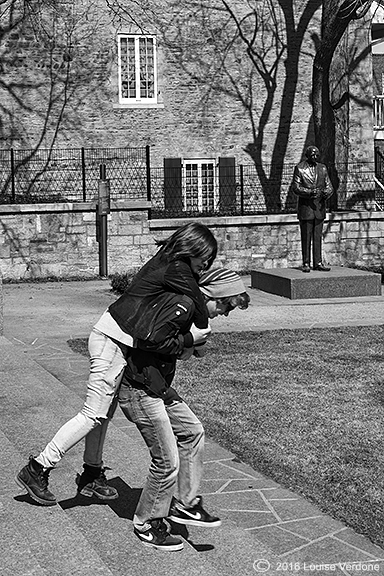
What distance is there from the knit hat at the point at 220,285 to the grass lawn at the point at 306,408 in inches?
61.7

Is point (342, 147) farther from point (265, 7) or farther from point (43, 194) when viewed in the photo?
point (43, 194)

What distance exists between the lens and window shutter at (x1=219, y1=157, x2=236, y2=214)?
87.7 feet

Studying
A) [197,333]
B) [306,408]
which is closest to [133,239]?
[306,408]

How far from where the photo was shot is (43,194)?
2616cm

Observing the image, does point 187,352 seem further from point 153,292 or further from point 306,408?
point 306,408

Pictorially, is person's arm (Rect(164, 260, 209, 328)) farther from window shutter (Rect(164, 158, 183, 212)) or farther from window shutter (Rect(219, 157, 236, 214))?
window shutter (Rect(164, 158, 183, 212))

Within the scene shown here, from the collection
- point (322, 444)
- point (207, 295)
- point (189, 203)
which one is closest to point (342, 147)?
point (189, 203)

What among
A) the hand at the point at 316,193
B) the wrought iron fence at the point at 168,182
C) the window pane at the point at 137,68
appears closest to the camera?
the hand at the point at 316,193

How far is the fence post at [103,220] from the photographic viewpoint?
67.3 ft

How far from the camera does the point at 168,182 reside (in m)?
27.5

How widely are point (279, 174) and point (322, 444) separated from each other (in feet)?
71.7

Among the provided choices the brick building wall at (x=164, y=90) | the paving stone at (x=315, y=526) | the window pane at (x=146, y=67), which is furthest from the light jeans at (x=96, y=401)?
the window pane at (x=146, y=67)

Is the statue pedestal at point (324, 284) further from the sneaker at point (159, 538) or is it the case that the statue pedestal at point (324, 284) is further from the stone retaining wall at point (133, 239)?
the sneaker at point (159, 538)

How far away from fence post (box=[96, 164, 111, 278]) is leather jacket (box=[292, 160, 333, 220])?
4609mm
